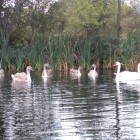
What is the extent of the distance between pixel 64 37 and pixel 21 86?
1095 centimetres

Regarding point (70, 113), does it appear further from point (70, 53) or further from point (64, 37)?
point (64, 37)

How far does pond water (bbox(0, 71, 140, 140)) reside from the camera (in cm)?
1166

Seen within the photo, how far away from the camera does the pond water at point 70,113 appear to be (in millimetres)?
11664

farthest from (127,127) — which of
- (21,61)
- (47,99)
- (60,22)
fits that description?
(60,22)

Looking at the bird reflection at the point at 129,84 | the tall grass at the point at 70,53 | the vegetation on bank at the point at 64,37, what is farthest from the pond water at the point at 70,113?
the vegetation on bank at the point at 64,37

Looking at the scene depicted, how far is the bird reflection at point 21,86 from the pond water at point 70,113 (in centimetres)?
10

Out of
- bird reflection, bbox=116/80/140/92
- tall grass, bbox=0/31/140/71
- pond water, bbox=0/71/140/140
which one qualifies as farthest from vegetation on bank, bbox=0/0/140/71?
pond water, bbox=0/71/140/140

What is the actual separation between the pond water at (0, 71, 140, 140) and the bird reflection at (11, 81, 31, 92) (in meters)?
0.10

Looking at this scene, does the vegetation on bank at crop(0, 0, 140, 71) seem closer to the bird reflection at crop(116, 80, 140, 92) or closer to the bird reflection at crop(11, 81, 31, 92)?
the bird reflection at crop(116, 80, 140, 92)

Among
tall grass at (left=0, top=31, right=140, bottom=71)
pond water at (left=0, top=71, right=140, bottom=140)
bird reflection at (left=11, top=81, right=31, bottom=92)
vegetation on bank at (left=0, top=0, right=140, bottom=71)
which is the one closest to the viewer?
pond water at (left=0, top=71, right=140, bottom=140)

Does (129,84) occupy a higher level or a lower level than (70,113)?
higher

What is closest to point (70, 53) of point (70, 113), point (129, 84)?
point (129, 84)

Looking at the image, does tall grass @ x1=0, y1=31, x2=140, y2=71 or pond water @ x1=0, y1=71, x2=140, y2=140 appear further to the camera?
tall grass @ x1=0, y1=31, x2=140, y2=71

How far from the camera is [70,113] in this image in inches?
568
